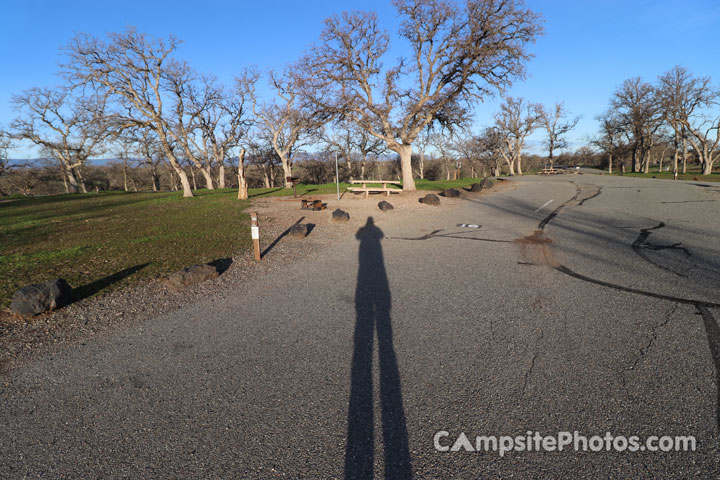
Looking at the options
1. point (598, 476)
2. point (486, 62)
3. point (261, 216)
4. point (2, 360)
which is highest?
point (486, 62)

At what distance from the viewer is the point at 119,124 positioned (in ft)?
61.9

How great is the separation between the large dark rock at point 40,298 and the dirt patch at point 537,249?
26.4ft

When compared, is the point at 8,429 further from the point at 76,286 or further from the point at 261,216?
the point at 261,216

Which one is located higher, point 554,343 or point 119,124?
point 119,124

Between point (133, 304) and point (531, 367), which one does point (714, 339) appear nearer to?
point (531, 367)

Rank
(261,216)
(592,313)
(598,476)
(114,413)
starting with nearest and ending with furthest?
1. (598,476)
2. (114,413)
3. (592,313)
4. (261,216)

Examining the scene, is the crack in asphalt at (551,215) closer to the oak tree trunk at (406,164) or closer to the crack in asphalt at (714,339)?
the crack in asphalt at (714,339)

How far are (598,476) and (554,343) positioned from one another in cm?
166

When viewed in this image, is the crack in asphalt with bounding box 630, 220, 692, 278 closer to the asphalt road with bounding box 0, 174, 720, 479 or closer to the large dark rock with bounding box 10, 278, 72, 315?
the asphalt road with bounding box 0, 174, 720, 479

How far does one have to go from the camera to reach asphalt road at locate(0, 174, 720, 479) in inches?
89.3

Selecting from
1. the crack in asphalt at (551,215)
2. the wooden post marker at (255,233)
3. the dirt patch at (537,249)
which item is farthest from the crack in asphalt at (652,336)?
the wooden post marker at (255,233)

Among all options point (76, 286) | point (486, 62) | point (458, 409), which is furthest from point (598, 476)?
point (486, 62)

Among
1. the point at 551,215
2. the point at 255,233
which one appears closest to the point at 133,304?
the point at 255,233

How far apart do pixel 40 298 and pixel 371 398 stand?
4893mm
